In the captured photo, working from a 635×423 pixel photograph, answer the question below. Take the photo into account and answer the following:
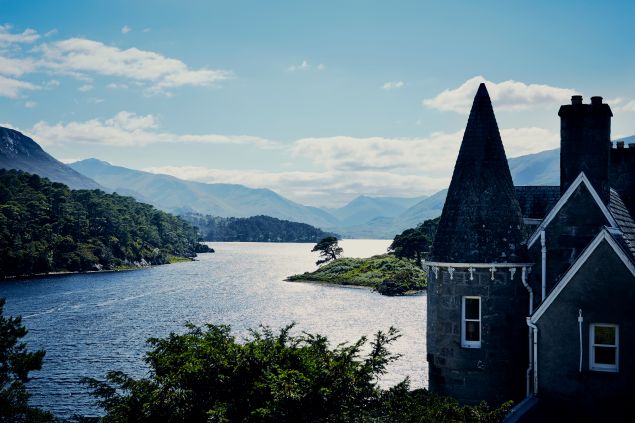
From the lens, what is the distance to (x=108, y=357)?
60719 millimetres

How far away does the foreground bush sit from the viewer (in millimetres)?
17438

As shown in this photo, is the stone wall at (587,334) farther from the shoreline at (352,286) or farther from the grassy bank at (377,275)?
the grassy bank at (377,275)

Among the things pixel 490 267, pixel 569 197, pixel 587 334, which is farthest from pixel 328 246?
pixel 587 334

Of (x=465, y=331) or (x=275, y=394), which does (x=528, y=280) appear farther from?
(x=275, y=394)

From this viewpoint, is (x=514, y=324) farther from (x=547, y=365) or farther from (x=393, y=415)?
(x=393, y=415)

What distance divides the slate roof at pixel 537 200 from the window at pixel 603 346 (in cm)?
756

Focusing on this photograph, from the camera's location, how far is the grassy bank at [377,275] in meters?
120

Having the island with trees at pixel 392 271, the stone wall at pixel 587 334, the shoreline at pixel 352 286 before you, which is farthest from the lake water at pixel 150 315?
the stone wall at pixel 587 334

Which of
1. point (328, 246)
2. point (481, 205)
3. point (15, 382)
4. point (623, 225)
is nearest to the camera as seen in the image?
point (623, 225)

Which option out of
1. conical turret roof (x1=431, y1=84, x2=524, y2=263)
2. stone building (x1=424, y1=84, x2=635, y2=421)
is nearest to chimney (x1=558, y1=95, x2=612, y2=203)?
stone building (x1=424, y1=84, x2=635, y2=421)

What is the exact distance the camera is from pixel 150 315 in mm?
91062

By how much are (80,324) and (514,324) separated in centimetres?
7275

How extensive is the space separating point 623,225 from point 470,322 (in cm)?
657

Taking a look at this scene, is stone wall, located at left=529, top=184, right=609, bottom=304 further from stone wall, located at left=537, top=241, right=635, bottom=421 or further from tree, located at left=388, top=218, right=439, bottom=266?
tree, located at left=388, top=218, right=439, bottom=266
